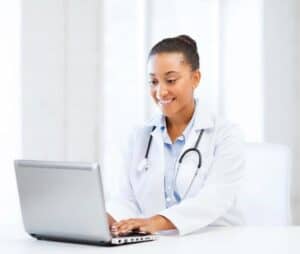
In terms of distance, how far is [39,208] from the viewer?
61.0 inches

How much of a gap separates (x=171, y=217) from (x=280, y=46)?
5.65 ft

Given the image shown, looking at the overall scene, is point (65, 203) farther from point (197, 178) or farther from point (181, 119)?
point (181, 119)

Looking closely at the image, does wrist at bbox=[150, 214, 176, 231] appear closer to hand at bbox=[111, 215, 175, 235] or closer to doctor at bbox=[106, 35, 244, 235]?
hand at bbox=[111, 215, 175, 235]

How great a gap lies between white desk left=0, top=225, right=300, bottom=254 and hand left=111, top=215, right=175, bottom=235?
0.05 metres

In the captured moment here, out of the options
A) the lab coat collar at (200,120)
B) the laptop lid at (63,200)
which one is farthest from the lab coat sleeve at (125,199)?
the laptop lid at (63,200)

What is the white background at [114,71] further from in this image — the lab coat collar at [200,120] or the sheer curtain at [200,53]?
the lab coat collar at [200,120]

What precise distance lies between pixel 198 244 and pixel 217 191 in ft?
1.22

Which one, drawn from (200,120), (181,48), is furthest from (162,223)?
(181,48)

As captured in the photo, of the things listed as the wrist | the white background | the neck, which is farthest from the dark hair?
the wrist

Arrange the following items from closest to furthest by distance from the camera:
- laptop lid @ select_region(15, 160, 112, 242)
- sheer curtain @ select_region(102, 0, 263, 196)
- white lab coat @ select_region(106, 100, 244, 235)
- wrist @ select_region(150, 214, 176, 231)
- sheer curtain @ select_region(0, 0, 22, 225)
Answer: laptop lid @ select_region(15, 160, 112, 242)
wrist @ select_region(150, 214, 176, 231)
white lab coat @ select_region(106, 100, 244, 235)
sheer curtain @ select_region(0, 0, 22, 225)
sheer curtain @ select_region(102, 0, 263, 196)

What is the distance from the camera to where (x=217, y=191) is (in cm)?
187

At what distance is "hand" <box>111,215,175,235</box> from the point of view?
161 cm

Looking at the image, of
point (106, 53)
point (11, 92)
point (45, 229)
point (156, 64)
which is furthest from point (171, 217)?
point (106, 53)

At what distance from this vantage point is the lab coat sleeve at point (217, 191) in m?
1.75
